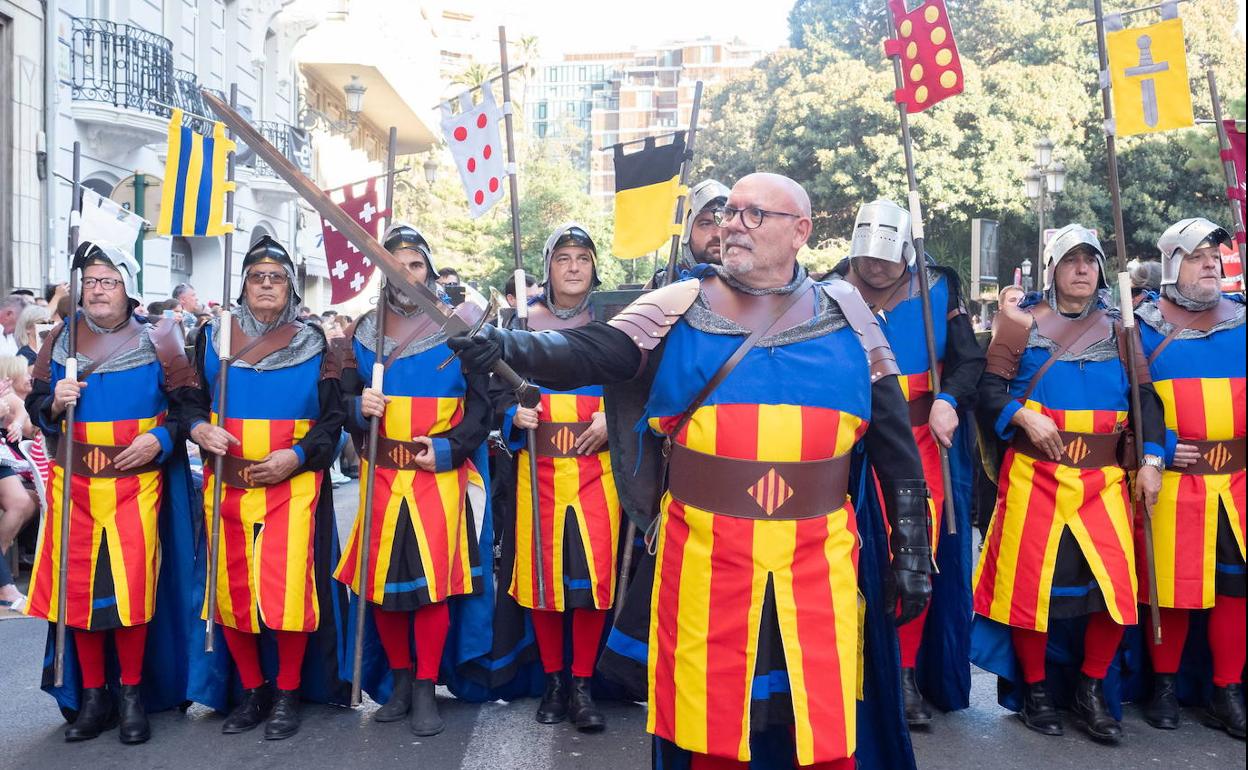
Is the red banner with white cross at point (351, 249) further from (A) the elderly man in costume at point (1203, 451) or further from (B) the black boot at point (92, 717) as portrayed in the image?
(A) the elderly man in costume at point (1203, 451)

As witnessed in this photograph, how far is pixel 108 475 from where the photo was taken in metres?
5.00

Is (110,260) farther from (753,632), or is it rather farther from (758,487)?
(753,632)

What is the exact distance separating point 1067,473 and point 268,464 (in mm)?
3125

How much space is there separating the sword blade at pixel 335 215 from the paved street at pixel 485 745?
2.25m

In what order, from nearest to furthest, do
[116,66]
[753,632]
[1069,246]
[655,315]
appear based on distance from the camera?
[753,632]
[655,315]
[1069,246]
[116,66]

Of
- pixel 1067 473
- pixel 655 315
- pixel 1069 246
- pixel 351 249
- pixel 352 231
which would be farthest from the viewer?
pixel 351 249

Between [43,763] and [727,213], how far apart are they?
132 inches

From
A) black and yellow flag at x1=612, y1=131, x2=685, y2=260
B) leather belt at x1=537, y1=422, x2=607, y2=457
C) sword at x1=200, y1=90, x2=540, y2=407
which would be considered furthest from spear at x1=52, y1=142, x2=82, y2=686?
black and yellow flag at x1=612, y1=131, x2=685, y2=260

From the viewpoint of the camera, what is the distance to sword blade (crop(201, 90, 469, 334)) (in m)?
3.04

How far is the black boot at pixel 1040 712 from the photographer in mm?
5094

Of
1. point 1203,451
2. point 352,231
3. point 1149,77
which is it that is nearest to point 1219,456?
point 1203,451

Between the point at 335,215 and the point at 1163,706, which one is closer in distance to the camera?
the point at 335,215

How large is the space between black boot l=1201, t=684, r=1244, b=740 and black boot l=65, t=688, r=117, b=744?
14.9 ft

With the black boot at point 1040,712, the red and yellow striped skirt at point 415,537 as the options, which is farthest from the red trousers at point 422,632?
the black boot at point 1040,712
